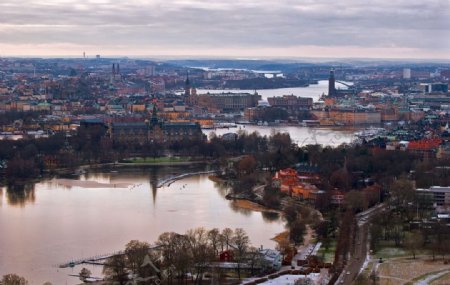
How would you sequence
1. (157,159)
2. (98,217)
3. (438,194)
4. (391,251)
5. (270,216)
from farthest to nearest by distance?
(157,159)
(438,194)
(270,216)
(98,217)
(391,251)

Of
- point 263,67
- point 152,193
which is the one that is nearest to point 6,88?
point 152,193

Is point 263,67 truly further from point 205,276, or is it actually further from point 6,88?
point 205,276

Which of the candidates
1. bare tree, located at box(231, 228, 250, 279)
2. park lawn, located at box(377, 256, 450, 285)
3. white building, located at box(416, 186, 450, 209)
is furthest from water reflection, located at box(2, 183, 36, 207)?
park lawn, located at box(377, 256, 450, 285)

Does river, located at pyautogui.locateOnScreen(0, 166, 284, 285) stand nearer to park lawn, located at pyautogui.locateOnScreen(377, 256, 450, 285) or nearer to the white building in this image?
park lawn, located at pyautogui.locateOnScreen(377, 256, 450, 285)

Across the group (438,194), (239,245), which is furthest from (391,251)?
(438,194)

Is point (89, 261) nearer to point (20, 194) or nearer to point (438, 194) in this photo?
point (20, 194)

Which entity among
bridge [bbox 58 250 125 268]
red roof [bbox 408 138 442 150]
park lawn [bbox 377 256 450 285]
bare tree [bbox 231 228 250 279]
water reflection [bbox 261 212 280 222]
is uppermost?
red roof [bbox 408 138 442 150]
